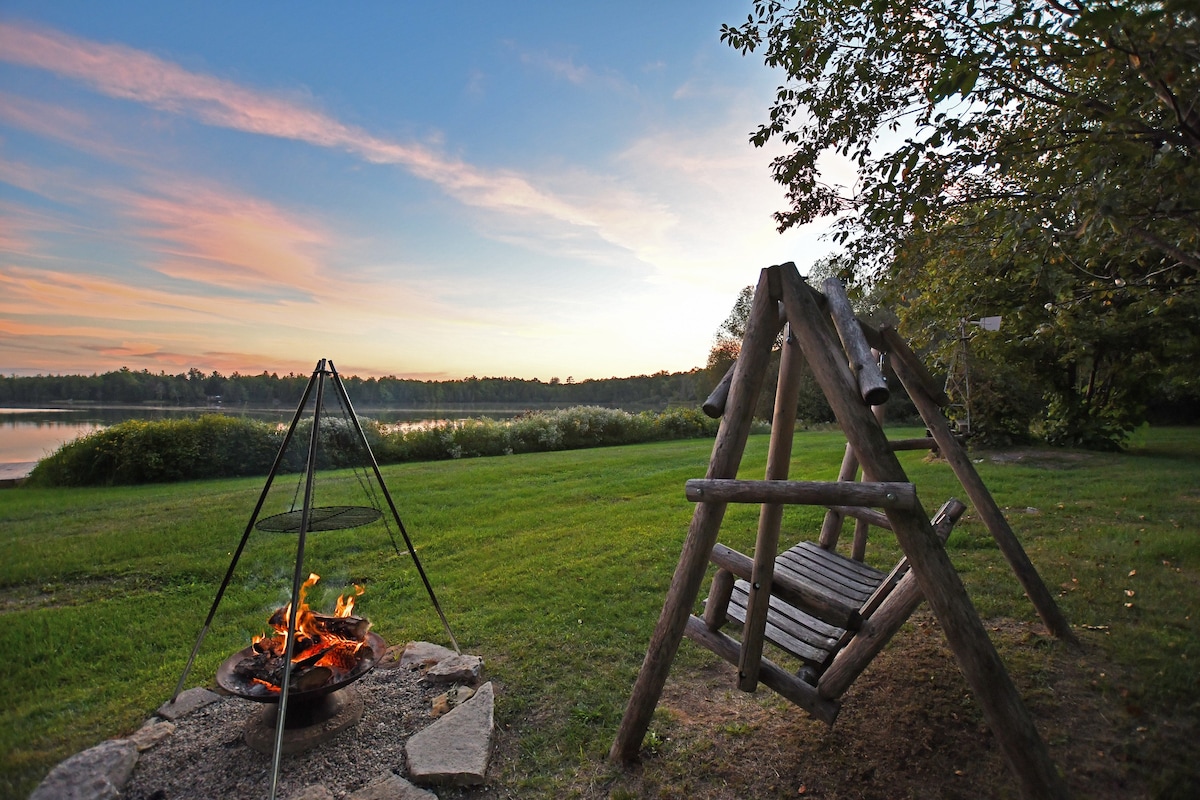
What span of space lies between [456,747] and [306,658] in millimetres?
917

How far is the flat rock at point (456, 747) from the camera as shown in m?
2.40

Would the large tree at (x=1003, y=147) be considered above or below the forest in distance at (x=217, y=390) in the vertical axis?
above

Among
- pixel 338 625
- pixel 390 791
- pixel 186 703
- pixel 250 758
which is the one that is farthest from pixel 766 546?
pixel 186 703

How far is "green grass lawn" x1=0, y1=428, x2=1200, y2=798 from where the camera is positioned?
9.80 ft

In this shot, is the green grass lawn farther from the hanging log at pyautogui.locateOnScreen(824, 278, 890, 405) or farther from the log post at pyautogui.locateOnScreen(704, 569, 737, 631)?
the hanging log at pyautogui.locateOnScreen(824, 278, 890, 405)

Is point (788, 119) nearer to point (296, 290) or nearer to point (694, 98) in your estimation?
point (694, 98)

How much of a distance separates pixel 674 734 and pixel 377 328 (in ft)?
18.7

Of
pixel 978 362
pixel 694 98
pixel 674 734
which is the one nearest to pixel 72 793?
pixel 674 734

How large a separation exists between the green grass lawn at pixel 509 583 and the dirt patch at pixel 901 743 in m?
0.18

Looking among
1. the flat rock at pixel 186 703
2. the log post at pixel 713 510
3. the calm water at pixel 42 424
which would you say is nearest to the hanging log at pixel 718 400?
the log post at pixel 713 510

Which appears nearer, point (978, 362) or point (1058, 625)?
point (1058, 625)

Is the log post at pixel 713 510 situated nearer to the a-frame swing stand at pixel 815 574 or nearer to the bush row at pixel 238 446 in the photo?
the a-frame swing stand at pixel 815 574

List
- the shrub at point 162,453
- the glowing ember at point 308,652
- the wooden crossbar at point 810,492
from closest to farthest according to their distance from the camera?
the wooden crossbar at point 810,492, the glowing ember at point 308,652, the shrub at point 162,453

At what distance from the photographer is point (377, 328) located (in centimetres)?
675
